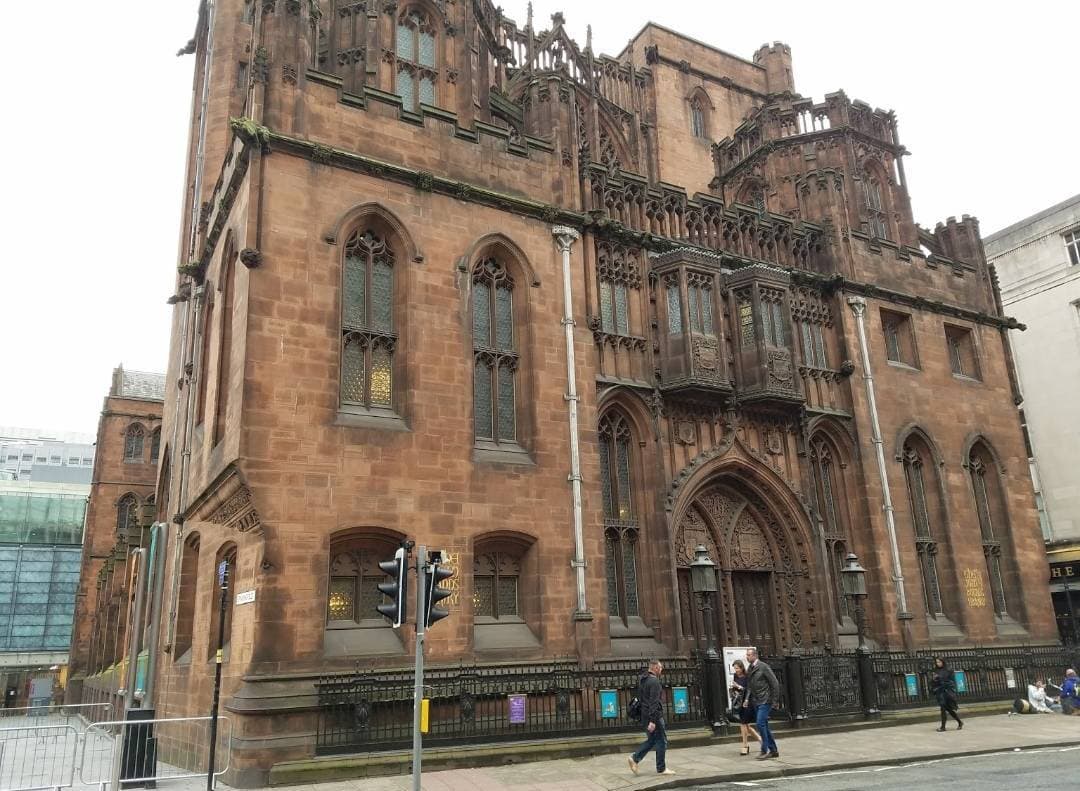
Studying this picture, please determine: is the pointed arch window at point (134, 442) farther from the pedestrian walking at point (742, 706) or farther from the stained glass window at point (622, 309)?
the pedestrian walking at point (742, 706)

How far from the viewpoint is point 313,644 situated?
45.2 ft

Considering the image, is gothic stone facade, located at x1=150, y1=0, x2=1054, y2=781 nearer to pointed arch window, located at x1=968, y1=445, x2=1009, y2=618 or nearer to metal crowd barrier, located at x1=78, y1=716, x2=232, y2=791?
pointed arch window, located at x1=968, y1=445, x2=1009, y2=618

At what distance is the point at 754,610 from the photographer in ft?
66.8

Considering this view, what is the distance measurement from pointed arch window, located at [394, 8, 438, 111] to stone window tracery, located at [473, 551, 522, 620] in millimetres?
11720

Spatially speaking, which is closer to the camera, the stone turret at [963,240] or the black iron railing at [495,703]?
the black iron railing at [495,703]

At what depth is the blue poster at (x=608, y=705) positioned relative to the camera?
51.1 feet

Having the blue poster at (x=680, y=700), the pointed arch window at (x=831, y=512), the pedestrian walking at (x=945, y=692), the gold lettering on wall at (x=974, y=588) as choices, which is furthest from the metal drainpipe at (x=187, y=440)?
the gold lettering on wall at (x=974, y=588)

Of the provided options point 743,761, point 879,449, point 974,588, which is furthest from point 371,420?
point 974,588

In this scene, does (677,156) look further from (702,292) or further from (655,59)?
(702,292)

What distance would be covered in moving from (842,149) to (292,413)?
2040 cm

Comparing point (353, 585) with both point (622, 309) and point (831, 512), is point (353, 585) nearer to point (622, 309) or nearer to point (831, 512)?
point (622, 309)

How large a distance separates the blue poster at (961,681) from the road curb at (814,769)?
212 inches

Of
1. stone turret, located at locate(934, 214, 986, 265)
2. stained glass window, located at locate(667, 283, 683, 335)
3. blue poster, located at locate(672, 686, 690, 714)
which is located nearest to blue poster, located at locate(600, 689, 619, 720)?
blue poster, located at locate(672, 686, 690, 714)

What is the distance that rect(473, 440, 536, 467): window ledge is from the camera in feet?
54.5
